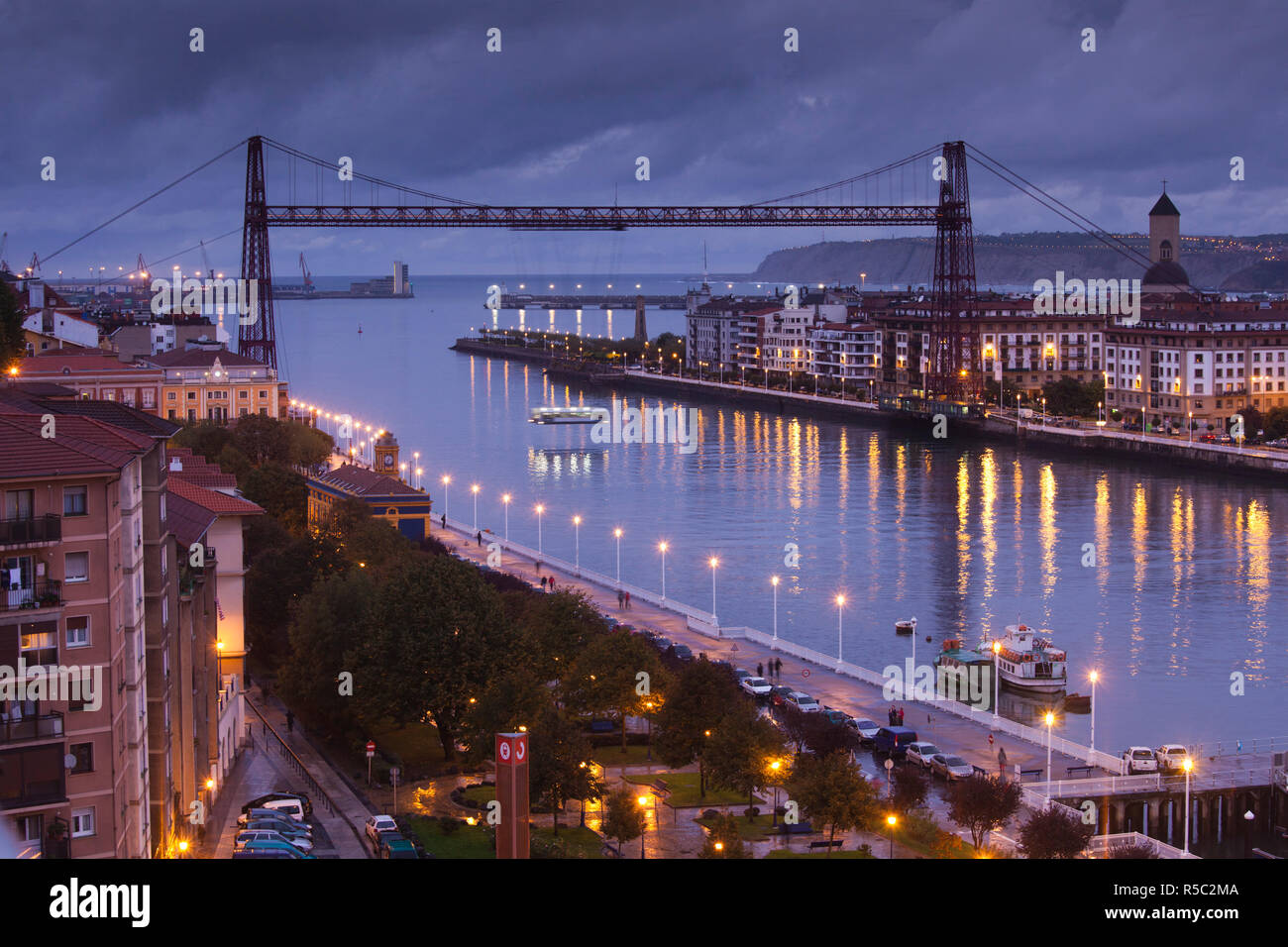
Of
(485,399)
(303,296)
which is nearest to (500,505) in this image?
(485,399)

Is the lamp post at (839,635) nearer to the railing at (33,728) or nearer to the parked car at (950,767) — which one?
the parked car at (950,767)

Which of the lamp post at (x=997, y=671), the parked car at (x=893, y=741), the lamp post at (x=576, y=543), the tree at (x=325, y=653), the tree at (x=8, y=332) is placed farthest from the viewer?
the lamp post at (x=576, y=543)

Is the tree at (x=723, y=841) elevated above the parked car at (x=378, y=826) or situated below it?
above

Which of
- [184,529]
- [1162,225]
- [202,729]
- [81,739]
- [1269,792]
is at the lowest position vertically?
[1269,792]

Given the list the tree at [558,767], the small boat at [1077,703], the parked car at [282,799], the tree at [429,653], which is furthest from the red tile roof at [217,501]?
the small boat at [1077,703]

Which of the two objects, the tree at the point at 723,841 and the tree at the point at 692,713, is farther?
the tree at the point at 692,713
